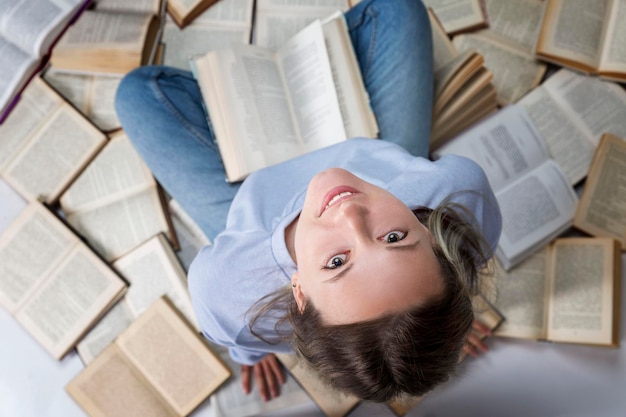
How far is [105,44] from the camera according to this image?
4.51 feet

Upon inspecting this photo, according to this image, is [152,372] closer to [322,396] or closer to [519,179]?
[322,396]

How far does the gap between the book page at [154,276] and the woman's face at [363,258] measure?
0.69 m

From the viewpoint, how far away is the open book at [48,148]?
4.53 ft

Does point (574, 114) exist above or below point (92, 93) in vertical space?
below

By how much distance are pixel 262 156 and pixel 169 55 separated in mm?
518

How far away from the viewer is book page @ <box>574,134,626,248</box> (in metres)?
1.29

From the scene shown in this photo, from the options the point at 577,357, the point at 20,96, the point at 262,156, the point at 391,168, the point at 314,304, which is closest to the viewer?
the point at 314,304

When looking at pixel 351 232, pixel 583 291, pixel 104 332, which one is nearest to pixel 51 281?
pixel 104 332

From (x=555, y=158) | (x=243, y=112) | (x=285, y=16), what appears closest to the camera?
(x=243, y=112)

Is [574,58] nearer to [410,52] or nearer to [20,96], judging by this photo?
[410,52]

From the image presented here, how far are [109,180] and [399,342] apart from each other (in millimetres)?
953

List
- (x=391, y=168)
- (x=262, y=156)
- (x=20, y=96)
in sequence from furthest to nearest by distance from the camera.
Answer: (x=20, y=96)
(x=262, y=156)
(x=391, y=168)

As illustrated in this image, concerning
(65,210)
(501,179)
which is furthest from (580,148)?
(65,210)

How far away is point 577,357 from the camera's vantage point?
128 cm
